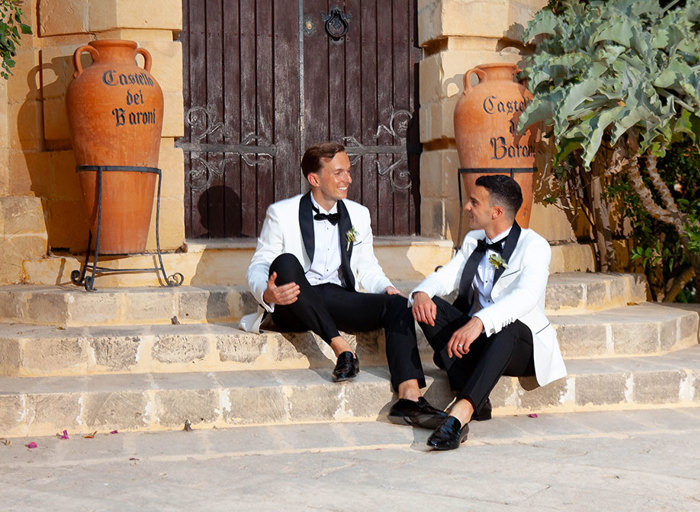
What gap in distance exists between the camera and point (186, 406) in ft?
14.0

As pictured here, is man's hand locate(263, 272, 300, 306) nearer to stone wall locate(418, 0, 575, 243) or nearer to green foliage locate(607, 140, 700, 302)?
stone wall locate(418, 0, 575, 243)

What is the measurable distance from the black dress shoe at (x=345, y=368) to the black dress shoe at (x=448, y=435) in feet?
1.94

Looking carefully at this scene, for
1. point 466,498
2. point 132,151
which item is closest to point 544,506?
point 466,498

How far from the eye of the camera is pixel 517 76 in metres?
6.41

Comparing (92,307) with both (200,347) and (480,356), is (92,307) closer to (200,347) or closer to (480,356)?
(200,347)

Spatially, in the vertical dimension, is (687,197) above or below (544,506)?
above

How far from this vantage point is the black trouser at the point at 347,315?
4406mm

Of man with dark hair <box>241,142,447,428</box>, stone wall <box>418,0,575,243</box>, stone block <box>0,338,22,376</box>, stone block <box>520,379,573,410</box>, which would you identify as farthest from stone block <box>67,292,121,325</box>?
stone wall <box>418,0,575,243</box>

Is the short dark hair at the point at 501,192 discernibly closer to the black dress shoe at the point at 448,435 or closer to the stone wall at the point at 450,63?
the black dress shoe at the point at 448,435

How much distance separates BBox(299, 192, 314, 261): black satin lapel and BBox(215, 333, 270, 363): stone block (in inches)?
19.5

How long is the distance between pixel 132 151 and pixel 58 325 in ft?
3.59

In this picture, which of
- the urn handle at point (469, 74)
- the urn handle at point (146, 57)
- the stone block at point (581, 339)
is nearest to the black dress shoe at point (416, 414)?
the stone block at point (581, 339)

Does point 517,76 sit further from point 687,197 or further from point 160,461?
point 160,461

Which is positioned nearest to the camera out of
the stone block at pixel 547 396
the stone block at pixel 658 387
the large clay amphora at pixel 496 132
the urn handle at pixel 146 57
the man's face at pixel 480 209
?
the man's face at pixel 480 209
